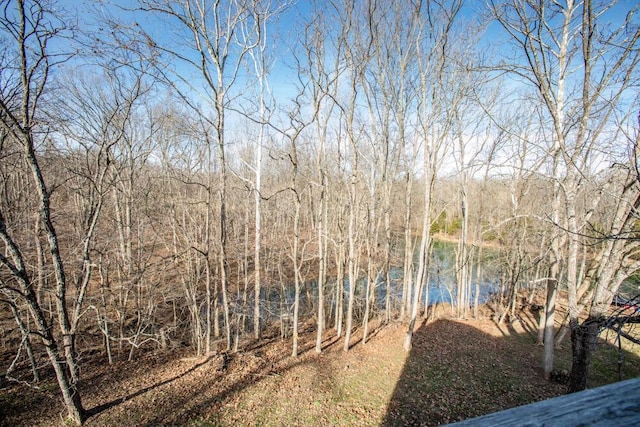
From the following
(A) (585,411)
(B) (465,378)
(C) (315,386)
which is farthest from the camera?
(B) (465,378)

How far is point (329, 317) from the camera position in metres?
13.4

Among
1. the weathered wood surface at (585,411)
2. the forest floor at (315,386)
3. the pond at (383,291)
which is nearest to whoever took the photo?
the weathered wood surface at (585,411)

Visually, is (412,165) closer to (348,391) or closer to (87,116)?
(348,391)

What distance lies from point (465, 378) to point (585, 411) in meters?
8.50

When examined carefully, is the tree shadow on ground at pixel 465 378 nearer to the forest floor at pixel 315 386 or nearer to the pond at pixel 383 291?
the forest floor at pixel 315 386

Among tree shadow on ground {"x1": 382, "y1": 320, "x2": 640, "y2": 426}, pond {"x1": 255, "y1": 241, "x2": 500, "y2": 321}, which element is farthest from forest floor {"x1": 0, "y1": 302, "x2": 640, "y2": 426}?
pond {"x1": 255, "y1": 241, "x2": 500, "y2": 321}

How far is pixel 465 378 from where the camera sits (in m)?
7.54

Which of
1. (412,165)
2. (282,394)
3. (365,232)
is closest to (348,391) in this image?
(282,394)

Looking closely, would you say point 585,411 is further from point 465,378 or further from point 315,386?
point 465,378

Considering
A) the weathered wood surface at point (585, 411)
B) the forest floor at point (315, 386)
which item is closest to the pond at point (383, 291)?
the forest floor at point (315, 386)

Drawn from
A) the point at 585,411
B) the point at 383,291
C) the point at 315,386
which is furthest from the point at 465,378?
the point at 383,291

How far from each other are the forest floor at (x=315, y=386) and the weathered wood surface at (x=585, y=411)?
6.28 metres

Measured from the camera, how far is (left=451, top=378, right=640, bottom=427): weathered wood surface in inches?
28.2

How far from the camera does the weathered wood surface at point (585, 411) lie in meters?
0.72
